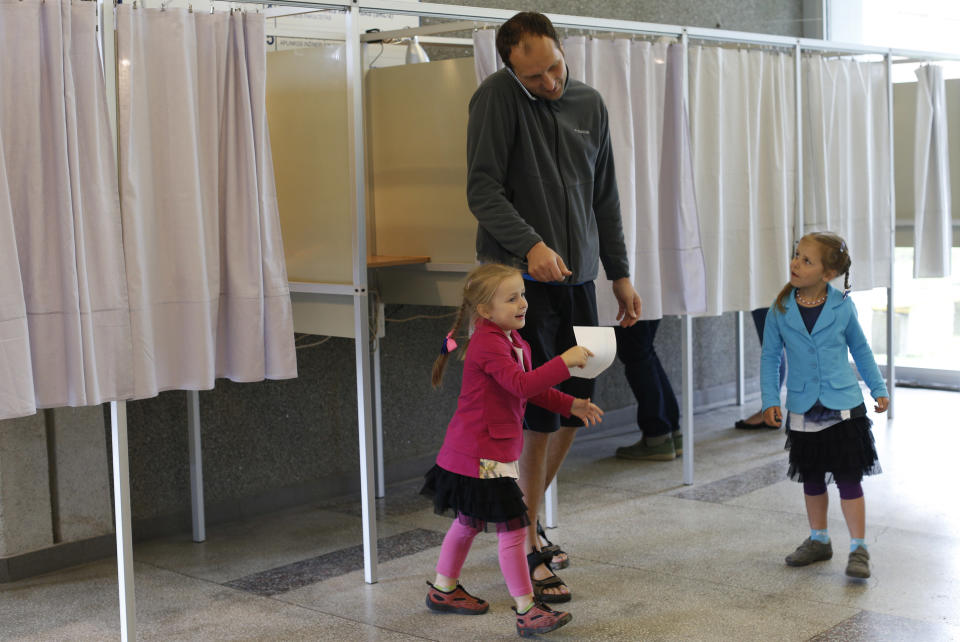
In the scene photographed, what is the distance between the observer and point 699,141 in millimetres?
3816

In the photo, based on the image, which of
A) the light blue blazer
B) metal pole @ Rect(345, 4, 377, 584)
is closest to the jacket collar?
the light blue blazer

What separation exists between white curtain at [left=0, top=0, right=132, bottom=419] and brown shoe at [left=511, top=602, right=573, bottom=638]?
1.02m

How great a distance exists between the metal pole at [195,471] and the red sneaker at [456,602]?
98 centimetres

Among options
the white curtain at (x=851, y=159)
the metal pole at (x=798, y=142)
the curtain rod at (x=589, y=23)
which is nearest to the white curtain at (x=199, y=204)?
the curtain rod at (x=589, y=23)

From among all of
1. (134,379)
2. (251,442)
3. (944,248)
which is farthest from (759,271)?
(134,379)

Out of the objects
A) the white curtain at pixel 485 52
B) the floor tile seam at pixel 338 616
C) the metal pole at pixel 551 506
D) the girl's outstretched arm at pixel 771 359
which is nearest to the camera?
the floor tile seam at pixel 338 616

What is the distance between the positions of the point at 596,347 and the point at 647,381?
203 centimetres

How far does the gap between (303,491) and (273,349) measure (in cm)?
115

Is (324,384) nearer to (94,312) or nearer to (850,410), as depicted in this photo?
(94,312)

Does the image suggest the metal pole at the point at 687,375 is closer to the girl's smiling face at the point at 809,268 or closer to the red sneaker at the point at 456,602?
the girl's smiling face at the point at 809,268

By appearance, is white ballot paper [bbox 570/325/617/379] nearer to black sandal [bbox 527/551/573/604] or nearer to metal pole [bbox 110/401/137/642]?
black sandal [bbox 527/551/573/604]

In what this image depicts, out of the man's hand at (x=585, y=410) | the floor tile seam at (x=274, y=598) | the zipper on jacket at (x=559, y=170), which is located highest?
the zipper on jacket at (x=559, y=170)

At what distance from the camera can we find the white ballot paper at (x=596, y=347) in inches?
92.0

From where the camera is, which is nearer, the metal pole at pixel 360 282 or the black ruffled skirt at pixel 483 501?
the black ruffled skirt at pixel 483 501
